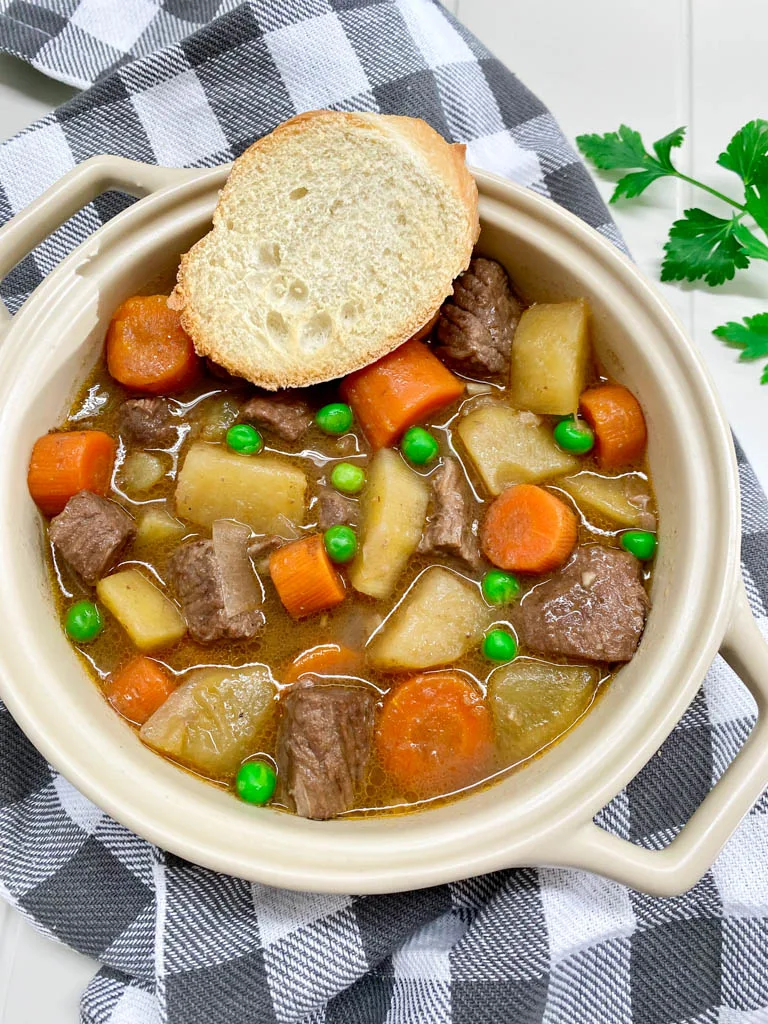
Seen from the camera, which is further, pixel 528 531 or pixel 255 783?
pixel 528 531

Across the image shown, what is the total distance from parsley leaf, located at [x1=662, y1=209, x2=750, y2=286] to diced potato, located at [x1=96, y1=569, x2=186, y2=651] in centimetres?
214

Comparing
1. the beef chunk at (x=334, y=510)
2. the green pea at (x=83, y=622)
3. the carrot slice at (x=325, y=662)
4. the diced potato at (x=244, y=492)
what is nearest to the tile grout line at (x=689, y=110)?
the beef chunk at (x=334, y=510)

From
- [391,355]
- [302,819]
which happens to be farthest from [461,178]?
[302,819]

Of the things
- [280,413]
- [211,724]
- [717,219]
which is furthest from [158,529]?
[717,219]

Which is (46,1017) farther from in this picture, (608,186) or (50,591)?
(608,186)

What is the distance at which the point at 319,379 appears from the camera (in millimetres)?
2996

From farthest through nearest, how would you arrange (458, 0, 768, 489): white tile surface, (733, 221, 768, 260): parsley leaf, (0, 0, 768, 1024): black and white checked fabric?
(458, 0, 768, 489): white tile surface
(733, 221, 768, 260): parsley leaf
(0, 0, 768, 1024): black and white checked fabric

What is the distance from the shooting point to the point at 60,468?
2.88 metres

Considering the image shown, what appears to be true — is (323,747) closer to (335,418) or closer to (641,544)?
(335,418)

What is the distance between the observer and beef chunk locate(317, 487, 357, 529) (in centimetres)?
295

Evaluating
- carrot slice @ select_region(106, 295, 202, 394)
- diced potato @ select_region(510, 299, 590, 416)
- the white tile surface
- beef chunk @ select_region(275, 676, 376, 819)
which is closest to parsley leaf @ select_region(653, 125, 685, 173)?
the white tile surface

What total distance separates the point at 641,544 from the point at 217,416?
1441 mm

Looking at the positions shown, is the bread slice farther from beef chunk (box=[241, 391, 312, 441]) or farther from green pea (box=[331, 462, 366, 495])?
green pea (box=[331, 462, 366, 495])

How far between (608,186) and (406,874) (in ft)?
8.33
